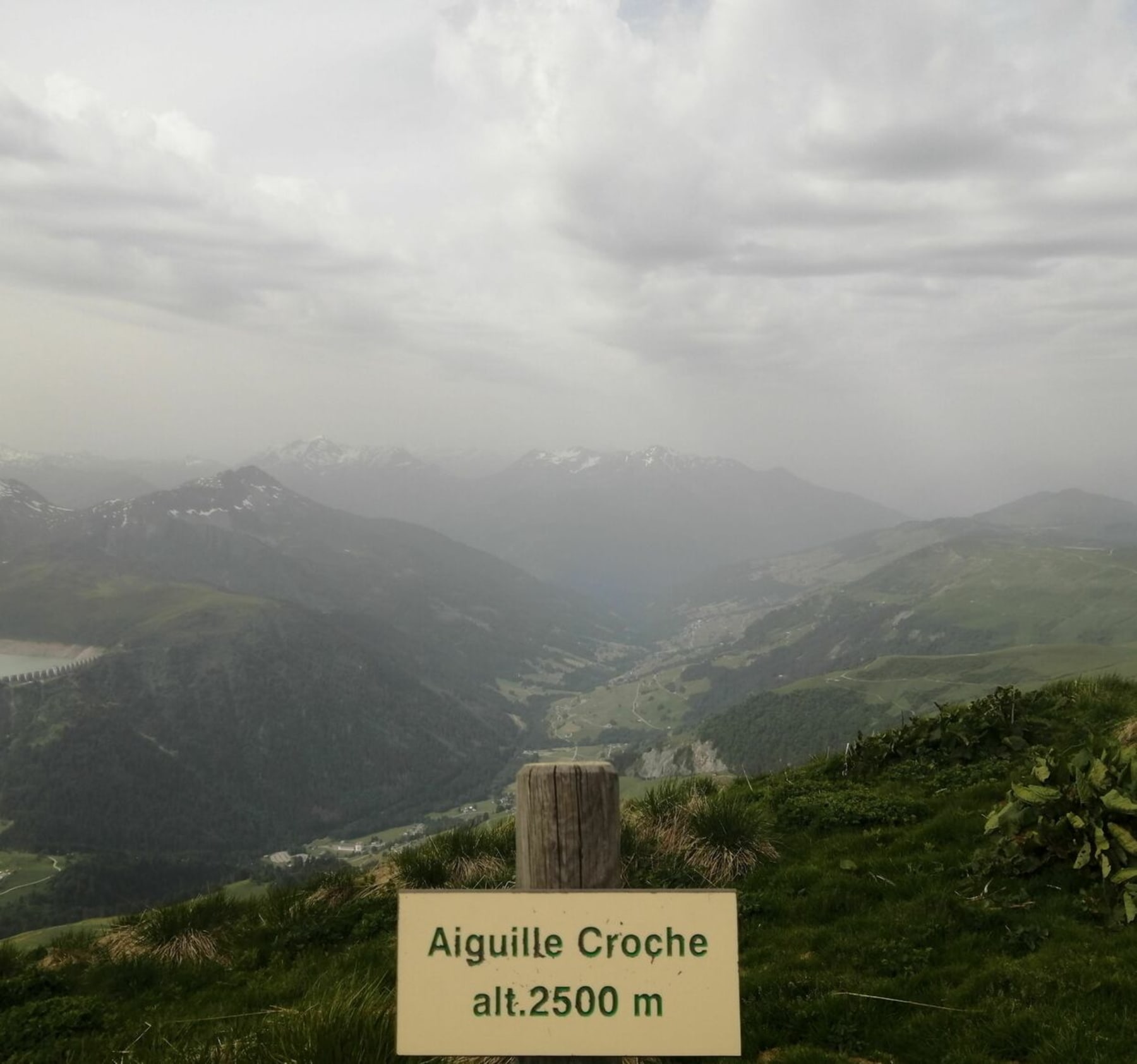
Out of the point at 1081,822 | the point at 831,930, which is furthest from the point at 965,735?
the point at 831,930

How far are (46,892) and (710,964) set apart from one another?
209m

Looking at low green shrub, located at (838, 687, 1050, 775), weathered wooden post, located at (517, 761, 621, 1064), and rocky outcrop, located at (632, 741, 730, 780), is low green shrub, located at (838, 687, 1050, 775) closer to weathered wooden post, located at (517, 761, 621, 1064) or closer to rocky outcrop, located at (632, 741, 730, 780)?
weathered wooden post, located at (517, 761, 621, 1064)

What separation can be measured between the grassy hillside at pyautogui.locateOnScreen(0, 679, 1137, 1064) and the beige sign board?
2434 millimetres

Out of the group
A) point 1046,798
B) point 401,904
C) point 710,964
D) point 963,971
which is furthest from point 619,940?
point 1046,798

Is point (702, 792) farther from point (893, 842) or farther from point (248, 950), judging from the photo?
point (248, 950)

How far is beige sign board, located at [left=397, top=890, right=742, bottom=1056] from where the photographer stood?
12.5 ft

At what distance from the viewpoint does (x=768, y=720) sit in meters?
188

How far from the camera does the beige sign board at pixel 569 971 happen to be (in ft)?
12.5

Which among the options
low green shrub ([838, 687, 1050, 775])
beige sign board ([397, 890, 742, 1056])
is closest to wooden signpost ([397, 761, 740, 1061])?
beige sign board ([397, 890, 742, 1056])

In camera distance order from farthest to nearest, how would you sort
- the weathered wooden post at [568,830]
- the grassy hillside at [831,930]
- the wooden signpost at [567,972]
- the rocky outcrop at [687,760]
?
the rocky outcrop at [687,760] → the grassy hillside at [831,930] → the weathered wooden post at [568,830] → the wooden signpost at [567,972]

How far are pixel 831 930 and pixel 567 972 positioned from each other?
6.51 m

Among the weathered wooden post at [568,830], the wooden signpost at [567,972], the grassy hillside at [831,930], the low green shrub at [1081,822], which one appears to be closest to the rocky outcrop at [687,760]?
the grassy hillside at [831,930]

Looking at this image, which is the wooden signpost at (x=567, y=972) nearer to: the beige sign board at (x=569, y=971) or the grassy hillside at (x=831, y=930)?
the beige sign board at (x=569, y=971)

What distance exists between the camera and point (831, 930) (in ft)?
29.3
